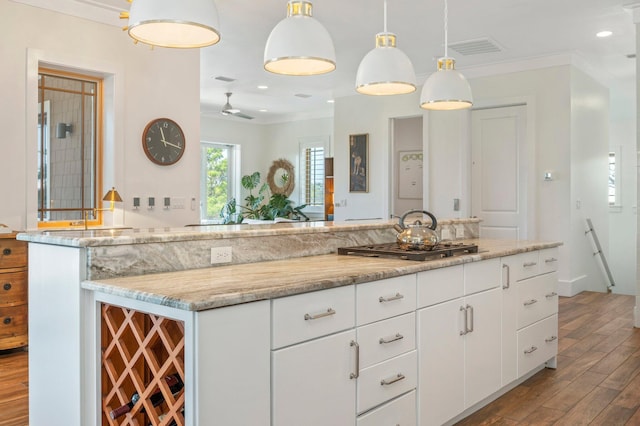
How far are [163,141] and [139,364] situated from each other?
10.7ft

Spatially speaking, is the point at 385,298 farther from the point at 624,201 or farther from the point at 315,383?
the point at 624,201

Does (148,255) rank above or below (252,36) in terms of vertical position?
below

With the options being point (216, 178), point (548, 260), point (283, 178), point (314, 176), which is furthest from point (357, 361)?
point (216, 178)

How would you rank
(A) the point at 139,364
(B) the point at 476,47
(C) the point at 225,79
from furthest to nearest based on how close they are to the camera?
(C) the point at 225,79 → (B) the point at 476,47 → (A) the point at 139,364

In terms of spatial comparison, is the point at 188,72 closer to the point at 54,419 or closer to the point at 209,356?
the point at 54,419

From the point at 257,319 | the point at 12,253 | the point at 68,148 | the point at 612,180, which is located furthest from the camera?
the point at 612,180

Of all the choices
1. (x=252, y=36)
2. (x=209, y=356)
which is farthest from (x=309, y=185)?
(x=209, y=356)

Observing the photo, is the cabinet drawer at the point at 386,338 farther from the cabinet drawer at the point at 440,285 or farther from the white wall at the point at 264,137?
the white wall at the point at 264,137

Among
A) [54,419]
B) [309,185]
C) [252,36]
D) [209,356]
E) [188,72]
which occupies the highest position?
[252,36]

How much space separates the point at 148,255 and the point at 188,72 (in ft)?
11.4

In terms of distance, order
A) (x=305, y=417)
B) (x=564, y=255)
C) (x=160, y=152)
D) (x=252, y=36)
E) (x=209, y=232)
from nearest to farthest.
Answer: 1. (x=305, y=417)
2. (x=209, y=232)
3. (x=160, y=152)
4. (x=252, y=36)
5. (x=564, y=255)

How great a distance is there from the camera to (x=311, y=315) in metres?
1.89

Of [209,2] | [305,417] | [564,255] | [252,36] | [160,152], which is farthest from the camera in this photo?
[564,255]

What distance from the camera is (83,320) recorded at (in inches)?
77.5
